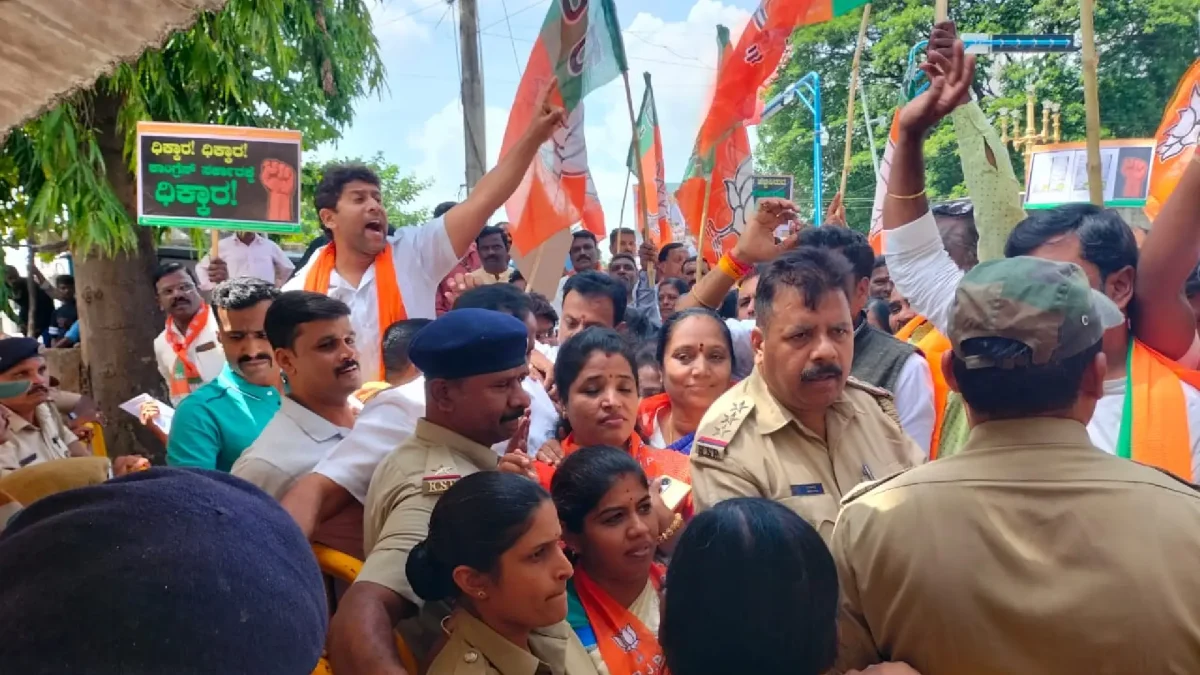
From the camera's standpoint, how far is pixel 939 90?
7.66 feet

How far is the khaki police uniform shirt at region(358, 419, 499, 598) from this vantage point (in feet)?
6.11

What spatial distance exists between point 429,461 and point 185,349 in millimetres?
3982

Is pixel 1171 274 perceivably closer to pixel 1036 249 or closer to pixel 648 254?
pixel 1036 249

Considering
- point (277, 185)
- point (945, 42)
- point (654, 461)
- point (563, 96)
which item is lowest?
point (654, 461)

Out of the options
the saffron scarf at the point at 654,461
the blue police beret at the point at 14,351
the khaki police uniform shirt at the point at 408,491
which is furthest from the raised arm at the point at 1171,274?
the blue police beret at the point at 14,351

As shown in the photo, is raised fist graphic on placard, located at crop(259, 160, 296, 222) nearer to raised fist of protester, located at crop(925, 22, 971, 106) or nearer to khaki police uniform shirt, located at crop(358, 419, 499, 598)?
khaki police uniform shirt, located at crop(358, 419, 499, 598)

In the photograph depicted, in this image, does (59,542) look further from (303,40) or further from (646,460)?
(303,40)

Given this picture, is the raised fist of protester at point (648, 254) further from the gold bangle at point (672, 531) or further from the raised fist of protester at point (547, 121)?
the gold bangle at point (672, 531)

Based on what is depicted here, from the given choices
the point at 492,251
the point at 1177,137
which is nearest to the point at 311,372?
the point at 492,251

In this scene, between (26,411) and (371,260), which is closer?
(371,260)

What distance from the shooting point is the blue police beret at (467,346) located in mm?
2170

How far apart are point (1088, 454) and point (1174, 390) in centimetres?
76

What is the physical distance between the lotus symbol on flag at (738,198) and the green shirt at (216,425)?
414 centimetres

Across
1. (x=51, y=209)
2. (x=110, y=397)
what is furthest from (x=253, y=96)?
(x=110, y=397)
